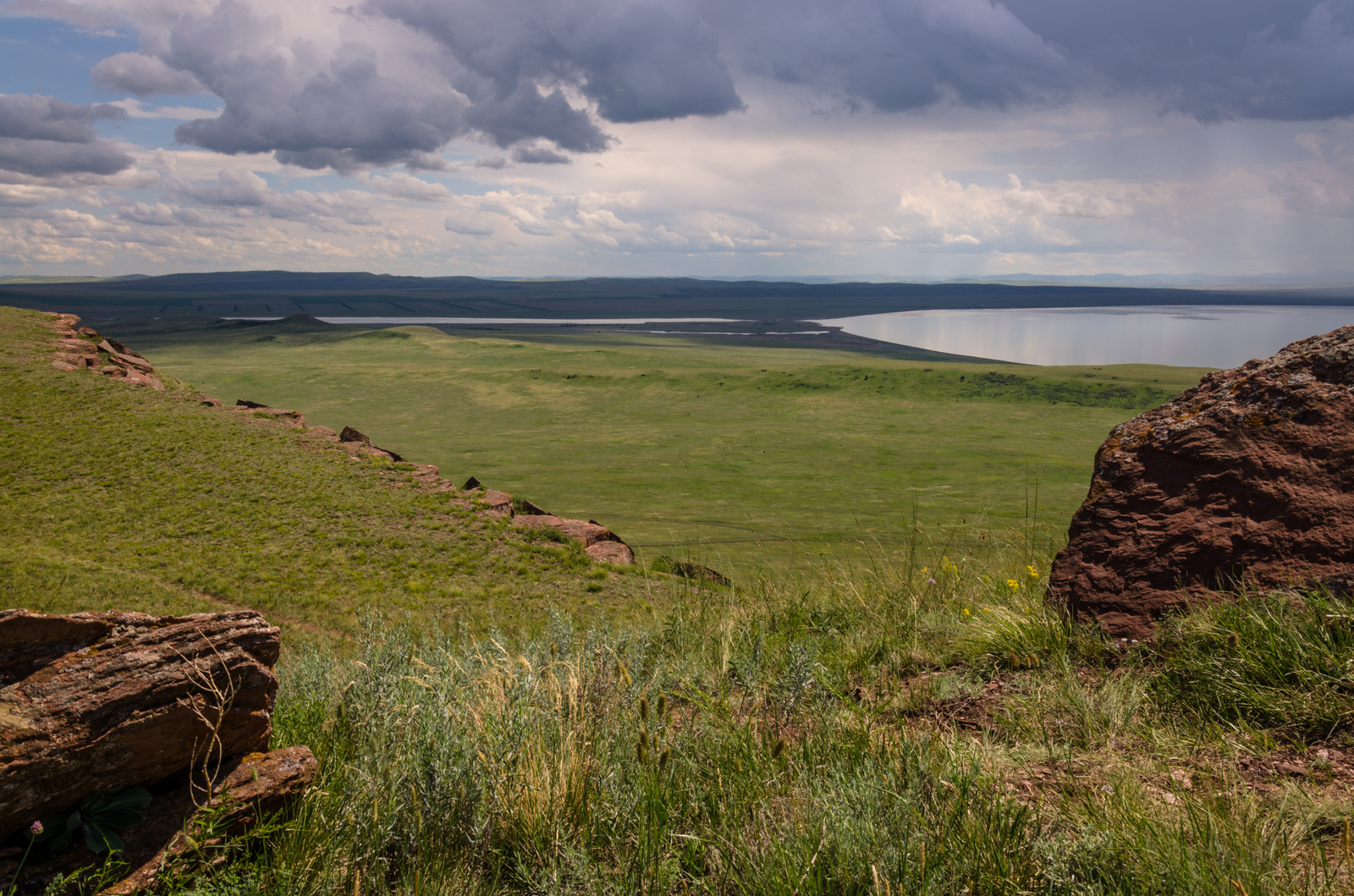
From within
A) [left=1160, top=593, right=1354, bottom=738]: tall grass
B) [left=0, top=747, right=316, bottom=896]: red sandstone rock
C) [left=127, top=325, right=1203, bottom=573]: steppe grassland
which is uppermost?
[left=1160, top=593, right=1354, bottom=738]: tall grass

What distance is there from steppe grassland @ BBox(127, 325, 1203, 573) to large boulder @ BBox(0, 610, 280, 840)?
384 centimetres

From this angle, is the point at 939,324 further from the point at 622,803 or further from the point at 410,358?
the point at 622,803

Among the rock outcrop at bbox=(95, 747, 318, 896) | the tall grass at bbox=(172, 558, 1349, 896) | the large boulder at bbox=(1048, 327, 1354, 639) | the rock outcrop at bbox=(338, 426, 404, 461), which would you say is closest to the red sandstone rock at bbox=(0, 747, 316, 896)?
the rock outcrop at bbox=(95, 747, 318, 896)

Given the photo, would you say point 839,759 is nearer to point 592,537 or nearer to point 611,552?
point 611,552

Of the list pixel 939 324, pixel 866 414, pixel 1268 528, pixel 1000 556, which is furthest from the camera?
pixel 939 324

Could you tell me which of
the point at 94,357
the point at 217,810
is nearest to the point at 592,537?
the point at 217,810

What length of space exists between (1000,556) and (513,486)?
2215 centimetres

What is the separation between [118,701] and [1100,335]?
478ft

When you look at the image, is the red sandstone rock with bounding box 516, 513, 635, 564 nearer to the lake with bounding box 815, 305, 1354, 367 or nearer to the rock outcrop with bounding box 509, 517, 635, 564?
the rock outcrop with bounding box 509, 517, 635, 564

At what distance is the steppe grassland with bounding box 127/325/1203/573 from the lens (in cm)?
2038

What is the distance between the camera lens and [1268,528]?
3.93 m

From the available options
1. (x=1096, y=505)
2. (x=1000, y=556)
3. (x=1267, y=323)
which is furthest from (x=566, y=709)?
(x=1267, y=323)

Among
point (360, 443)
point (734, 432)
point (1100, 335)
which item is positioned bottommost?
point (734, 432)

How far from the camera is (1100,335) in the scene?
128 metres
